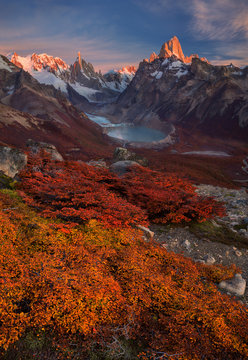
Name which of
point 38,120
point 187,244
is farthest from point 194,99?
point 187,244

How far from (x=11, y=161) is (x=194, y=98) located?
10235 cm

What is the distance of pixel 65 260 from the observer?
6309 millimetres

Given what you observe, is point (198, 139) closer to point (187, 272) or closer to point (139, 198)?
point (139, 198)

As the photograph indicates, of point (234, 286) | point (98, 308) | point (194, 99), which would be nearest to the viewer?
point (98, 308)

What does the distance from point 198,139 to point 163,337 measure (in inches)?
3220

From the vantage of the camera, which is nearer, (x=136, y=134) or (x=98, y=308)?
(x=98, y=308)

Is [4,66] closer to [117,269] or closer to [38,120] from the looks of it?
[38,120]

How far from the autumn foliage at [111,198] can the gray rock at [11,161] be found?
0.75 metres

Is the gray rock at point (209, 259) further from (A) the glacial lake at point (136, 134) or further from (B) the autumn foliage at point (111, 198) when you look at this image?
(A) the glacial lake at point (136, 134)

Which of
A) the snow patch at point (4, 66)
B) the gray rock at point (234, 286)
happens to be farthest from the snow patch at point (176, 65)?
the gray rock at point (234, 286)

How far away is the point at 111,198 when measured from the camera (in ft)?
36.1

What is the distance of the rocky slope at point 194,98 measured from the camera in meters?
81.4

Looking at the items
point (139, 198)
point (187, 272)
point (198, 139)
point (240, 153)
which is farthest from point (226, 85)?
point (187, 272)

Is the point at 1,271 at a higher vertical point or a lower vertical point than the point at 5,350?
higher
